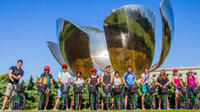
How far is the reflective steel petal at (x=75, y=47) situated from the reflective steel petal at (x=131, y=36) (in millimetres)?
1454

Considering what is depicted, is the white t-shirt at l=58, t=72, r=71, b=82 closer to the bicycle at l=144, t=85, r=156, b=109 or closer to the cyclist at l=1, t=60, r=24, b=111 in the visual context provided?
the cyclist at l=1, t=60, r=24, b=111

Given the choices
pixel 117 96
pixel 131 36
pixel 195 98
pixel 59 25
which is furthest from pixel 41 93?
pixel 195 98

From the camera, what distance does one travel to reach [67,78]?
5957 millimetres

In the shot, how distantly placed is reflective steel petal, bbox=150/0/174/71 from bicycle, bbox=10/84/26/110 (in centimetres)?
498

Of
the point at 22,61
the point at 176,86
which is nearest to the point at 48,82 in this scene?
the point at 22,61

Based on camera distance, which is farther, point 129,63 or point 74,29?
point 74,29

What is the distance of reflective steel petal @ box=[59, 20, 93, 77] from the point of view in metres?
9.02

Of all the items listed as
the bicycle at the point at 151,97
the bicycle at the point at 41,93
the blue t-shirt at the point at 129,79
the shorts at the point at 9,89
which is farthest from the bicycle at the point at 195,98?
the shorts at the point at 9,89

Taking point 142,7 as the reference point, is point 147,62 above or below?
below

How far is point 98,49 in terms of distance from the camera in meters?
12.6

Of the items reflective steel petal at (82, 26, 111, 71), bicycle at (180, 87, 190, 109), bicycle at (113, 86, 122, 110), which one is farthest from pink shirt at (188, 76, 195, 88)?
reflective steel petal at (82, 26, 111, 71)

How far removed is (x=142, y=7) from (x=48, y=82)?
4.31 metres

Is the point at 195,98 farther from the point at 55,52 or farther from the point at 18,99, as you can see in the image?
the point at 55,52

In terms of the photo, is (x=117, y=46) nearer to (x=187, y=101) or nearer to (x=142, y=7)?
(x=142, y=7)
